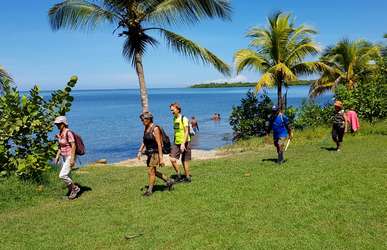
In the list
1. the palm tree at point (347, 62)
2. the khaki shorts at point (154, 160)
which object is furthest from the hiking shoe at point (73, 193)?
the palm tree at point (347, 62)

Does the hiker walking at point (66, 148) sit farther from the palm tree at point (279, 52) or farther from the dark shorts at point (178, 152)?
the palm tree at point (279, 52)

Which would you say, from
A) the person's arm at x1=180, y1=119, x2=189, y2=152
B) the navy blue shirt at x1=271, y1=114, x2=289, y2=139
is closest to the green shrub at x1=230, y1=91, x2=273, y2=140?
the navy blue shirt at x1=271, y1=114, x2=289, y2=139

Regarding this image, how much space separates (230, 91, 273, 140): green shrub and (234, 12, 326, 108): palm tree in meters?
1.29

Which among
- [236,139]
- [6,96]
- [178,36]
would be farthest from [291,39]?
[6,96]

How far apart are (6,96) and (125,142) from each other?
2455cm

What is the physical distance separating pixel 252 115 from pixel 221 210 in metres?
15.4

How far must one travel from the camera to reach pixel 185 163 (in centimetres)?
1055

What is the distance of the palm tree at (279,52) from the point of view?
21375 millimetres

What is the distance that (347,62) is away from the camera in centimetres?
2848

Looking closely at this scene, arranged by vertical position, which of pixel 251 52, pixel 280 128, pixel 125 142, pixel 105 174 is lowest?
pixel 125 142

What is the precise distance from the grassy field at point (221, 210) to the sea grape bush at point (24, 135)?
49 cm

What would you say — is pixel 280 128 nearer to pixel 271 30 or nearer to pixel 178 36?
pixel 178 36

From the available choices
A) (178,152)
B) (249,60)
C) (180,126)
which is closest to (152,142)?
(180,126)

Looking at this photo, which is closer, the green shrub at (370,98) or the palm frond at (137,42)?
the palm frond at (137,42)
